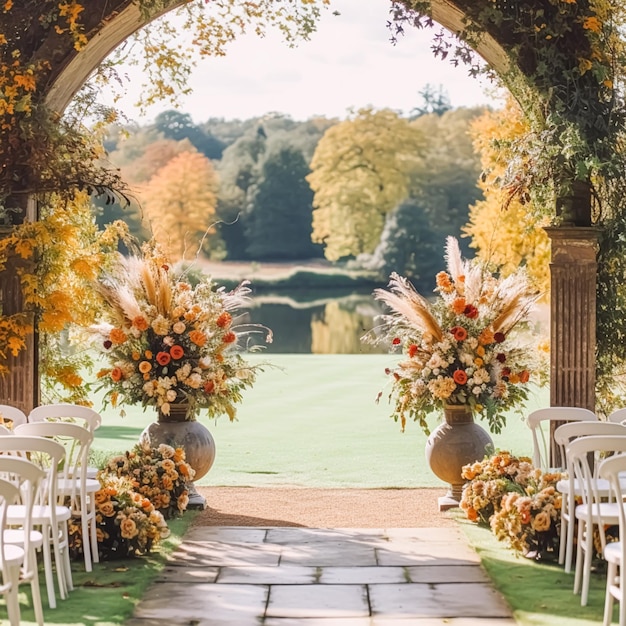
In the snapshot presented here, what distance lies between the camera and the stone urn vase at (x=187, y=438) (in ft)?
24.5

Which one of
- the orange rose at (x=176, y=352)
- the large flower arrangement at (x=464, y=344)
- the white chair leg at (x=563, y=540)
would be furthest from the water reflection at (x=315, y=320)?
the white chair leg at (x=563, y=540)

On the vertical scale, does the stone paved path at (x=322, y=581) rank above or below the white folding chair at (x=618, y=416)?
below

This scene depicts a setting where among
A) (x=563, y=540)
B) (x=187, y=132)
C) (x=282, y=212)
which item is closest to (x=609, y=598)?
(x=563, y=540)

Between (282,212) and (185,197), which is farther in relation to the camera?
(185,197)

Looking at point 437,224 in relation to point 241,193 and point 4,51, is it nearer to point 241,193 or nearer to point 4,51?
point 241,193

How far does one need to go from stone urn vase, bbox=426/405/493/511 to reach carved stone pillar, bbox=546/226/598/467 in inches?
24.2

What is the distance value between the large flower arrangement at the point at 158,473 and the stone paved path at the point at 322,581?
365 millimetres

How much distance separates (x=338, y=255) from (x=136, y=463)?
29.1 m

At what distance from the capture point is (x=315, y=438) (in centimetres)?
1145

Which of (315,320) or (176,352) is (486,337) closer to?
(176,352)

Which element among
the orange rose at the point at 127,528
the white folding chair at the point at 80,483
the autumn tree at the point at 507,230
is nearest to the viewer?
the white folding chair at the point at 80,483

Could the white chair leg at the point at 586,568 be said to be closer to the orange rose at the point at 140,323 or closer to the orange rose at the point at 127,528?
the orange rose at the point at 127,528

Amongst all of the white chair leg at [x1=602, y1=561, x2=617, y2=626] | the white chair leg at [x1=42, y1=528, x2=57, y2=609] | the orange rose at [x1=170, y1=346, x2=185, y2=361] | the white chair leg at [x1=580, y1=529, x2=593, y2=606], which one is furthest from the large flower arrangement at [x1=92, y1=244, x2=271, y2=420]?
the white chair leg at [x1=602, y1=561, x2=617, y2=626]

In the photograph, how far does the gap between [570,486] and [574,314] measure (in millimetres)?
2017
